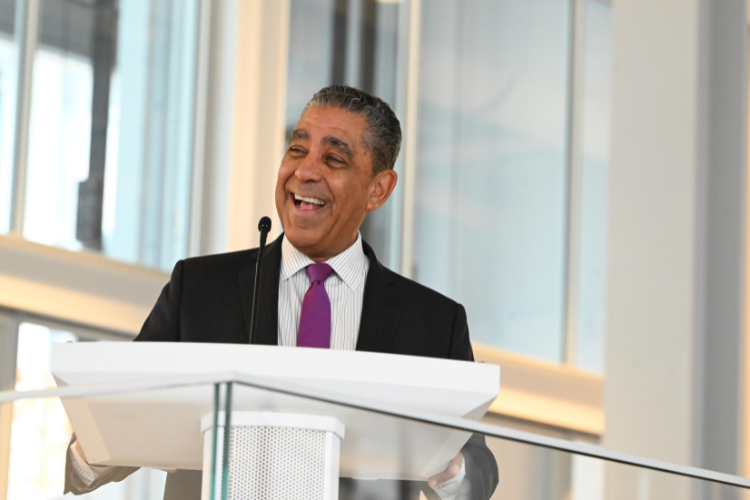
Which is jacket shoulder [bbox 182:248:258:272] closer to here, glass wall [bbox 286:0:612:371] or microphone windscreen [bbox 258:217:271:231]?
microphone windscreen [bbox 258:217:271:231]

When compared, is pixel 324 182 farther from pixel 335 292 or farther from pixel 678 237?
pixel 678 237

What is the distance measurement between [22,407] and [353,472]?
0.39 m

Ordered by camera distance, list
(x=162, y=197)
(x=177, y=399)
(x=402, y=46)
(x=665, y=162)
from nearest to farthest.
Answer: (x=177, y=399) < (x=665, y=162) < (x=162, y=197) < (x=402, y=46)

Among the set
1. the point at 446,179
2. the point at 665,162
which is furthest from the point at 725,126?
the point at 446,179

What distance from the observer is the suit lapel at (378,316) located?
1938 mm

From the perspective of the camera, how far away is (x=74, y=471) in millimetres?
1137

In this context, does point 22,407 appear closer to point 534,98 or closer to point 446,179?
point 446,179

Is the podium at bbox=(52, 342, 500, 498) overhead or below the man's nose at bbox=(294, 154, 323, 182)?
below

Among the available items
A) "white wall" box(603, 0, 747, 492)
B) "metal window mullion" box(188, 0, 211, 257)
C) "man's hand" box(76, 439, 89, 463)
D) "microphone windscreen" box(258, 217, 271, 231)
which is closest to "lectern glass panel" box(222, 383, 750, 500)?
"man's hand" box(76, 439, 89, 463)

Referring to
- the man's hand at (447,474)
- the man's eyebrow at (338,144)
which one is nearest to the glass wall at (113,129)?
the man's eyebrow at (338,144)

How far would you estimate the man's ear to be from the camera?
2.19 m

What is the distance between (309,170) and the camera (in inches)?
78.9

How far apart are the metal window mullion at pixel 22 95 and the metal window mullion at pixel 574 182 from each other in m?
3.52

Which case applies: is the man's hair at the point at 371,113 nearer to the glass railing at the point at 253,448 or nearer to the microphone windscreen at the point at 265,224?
the microphone windscreen at the point at 265,224
